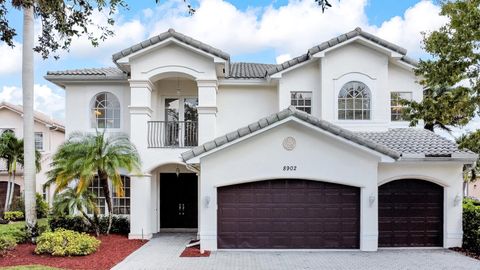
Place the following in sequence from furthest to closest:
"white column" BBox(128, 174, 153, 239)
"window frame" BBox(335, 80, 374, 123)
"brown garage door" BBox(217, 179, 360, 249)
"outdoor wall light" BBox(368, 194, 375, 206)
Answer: "window frame" BBox(335, 80, 374, 123)
"white column" BBox(128, 174, 153, 239)
"brown garage door" BBox(217, 179, 360, 249)
"outdoor wall light" BBox(368, 194, 375, 206)

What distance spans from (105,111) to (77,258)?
25.6 ft

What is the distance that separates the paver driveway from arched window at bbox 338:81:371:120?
602 cm

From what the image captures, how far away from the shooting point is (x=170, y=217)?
1959 centimetres

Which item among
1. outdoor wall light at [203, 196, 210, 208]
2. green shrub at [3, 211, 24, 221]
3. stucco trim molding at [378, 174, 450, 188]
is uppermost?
stucco trim molding at [378, 174, 450, 188]

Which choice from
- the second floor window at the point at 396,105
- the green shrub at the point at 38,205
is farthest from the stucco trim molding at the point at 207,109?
the green shrub at the point at 38,205

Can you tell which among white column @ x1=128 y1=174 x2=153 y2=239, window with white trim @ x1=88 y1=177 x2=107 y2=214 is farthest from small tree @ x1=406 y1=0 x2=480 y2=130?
window with white trim @ x1=88 y1=177 x2=107 y2=214

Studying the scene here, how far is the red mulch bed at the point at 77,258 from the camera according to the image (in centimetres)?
1206

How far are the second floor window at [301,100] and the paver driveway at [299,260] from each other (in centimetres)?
670

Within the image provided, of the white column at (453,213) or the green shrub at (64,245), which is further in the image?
the white column at (453,213)

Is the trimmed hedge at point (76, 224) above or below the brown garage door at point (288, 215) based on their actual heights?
below

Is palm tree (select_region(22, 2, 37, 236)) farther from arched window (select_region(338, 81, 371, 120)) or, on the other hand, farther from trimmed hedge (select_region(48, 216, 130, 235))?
arched window (select_region(338, 81, 371, 120))

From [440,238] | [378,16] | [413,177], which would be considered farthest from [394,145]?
[378,16]

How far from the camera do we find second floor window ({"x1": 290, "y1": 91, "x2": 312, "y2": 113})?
1845 centimetres

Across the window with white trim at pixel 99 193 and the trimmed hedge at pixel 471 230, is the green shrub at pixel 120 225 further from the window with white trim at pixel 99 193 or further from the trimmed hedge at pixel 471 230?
the trimmed hedge at pixel 471 230
